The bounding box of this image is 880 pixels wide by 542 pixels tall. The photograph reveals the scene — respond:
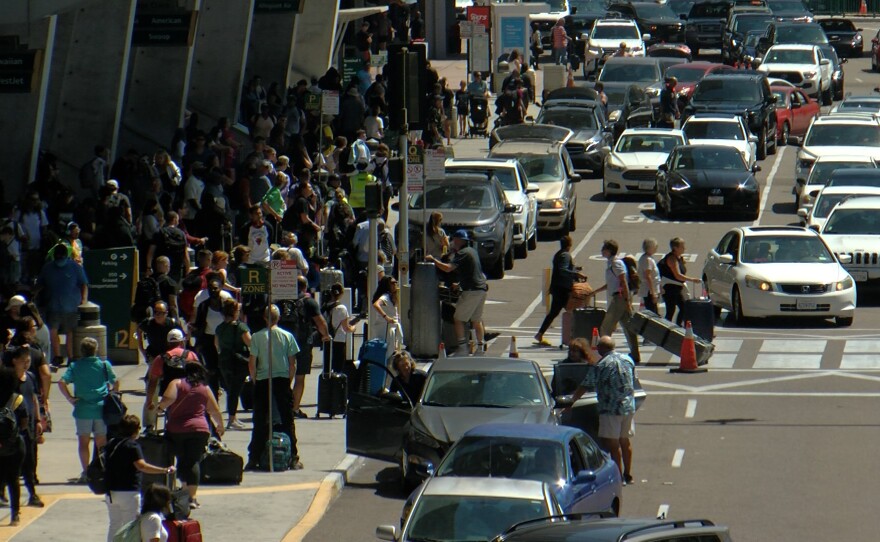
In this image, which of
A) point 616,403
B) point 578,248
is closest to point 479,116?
point 578,248

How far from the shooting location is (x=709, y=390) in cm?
2386

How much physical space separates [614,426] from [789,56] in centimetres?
4324

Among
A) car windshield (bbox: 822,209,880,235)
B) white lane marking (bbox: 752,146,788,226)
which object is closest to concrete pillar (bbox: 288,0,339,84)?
white lane marking (bbox: 752,146,788,226)

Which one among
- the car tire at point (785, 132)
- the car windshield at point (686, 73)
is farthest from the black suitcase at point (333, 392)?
the car windshield at point (686, 73)

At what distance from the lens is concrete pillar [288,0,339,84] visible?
156 feet

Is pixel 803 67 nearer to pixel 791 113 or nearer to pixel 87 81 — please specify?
pixel 791 113

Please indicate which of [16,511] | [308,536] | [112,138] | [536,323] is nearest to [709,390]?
[536,323]

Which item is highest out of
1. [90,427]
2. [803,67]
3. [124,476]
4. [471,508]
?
[803,67]

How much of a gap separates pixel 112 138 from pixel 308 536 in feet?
56.3

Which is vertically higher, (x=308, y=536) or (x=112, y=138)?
(x=112, y=138)

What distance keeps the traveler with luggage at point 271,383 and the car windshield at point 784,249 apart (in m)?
12.1

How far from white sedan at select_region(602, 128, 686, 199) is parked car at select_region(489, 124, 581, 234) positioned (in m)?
1.64

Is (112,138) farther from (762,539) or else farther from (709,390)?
(762,539)

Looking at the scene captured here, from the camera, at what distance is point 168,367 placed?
703 inches
